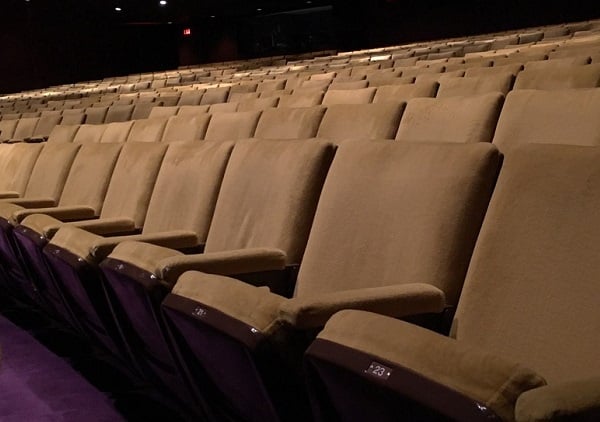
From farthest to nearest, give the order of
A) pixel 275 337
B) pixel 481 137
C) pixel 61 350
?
pixel 61 350 < pixel 481 137 < pixel 275 337

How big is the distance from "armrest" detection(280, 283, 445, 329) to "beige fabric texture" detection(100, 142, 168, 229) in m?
0.45

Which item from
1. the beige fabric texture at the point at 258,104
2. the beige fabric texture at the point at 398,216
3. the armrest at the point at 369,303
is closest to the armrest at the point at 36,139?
the beige fabric texture at the point at 258,104

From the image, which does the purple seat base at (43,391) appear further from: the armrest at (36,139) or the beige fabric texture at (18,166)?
the armrest at (36,139)

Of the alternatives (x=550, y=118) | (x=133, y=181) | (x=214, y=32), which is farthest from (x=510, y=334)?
(x=214, y=32)

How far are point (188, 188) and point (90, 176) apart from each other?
28 cm

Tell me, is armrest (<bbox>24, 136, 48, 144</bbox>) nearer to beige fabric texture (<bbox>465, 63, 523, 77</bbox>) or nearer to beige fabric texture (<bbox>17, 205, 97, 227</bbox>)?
beige fabric texture (<bbox>17, 205, 97, 227</bbox>)

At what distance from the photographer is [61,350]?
76 cm

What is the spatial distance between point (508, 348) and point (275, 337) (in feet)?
0.35

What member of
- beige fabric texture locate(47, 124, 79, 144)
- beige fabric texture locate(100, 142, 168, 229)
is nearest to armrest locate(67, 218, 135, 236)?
beige fabric texture locate(100, 142, 168, 229)

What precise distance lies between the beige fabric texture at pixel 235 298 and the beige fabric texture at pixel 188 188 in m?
0.23

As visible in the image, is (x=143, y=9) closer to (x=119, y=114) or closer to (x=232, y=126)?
(x=119, y=114)

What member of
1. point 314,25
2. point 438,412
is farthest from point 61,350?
point 314,25

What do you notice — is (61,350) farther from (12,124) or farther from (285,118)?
(12,124)

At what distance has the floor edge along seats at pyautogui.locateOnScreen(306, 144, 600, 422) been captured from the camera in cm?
23
